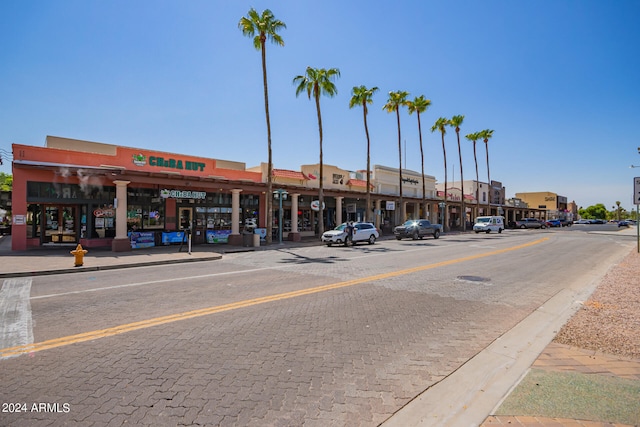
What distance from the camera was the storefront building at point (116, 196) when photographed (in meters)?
17.8

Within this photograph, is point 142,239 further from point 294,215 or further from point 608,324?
point 608,324

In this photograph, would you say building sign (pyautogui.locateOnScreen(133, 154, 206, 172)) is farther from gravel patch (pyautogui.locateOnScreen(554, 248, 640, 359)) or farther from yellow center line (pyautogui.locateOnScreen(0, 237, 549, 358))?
gravel patch (pyautogui.locateOnScreen(554, 248, 640, 359))

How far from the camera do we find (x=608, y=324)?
230 inches

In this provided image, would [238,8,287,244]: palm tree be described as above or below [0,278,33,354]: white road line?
above

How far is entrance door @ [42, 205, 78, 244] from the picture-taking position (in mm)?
19956

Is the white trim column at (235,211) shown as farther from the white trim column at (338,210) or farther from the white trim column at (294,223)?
the white trim column at (338,210)

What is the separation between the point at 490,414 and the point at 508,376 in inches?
41.4

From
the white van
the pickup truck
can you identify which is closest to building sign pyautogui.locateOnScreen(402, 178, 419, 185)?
the white van

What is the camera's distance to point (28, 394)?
141 inches

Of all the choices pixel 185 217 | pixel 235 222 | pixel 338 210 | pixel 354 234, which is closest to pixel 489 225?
pixel 338 210

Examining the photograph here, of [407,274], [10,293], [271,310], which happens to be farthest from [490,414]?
[10,293]

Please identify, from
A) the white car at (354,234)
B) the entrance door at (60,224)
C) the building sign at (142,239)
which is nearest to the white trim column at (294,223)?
the white car at (354,234)

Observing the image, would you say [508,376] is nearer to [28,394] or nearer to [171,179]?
[28,394]

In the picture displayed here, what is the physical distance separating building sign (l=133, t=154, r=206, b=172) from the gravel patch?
2205cm
